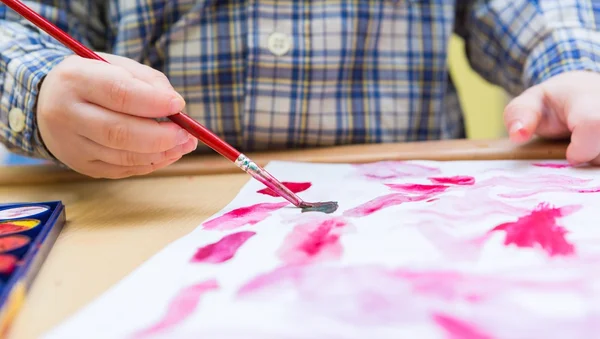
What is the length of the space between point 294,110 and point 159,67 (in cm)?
13

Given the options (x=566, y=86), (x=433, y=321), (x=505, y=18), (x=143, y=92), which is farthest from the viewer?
(x=505, y=18)

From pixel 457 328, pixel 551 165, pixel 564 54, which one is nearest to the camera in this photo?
pixel 457 328

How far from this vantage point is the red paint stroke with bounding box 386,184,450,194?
372mm

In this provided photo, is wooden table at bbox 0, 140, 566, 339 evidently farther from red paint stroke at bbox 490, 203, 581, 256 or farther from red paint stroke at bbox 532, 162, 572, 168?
red paint stroke at bbox 490, 203, 581, 256

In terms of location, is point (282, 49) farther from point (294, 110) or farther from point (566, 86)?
point (566, 86)

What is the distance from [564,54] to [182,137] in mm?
364

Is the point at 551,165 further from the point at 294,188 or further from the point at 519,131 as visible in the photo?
the point at 294,188

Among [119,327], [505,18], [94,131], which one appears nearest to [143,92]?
[94,131]

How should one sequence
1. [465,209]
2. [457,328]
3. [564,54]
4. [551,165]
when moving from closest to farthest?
[457,328] → [465,209] → [551,165] → [564,54]

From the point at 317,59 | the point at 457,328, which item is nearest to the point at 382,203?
the point at 457,328

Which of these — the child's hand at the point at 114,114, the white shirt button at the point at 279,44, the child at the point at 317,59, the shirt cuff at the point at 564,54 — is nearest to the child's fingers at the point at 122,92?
the child's hand at the point at 114,114

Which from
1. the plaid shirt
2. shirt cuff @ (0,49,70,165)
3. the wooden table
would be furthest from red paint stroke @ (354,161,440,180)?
shirt cuff @ (0,49,70,165)

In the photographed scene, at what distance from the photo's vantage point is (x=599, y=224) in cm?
29

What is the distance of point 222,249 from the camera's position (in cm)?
29
